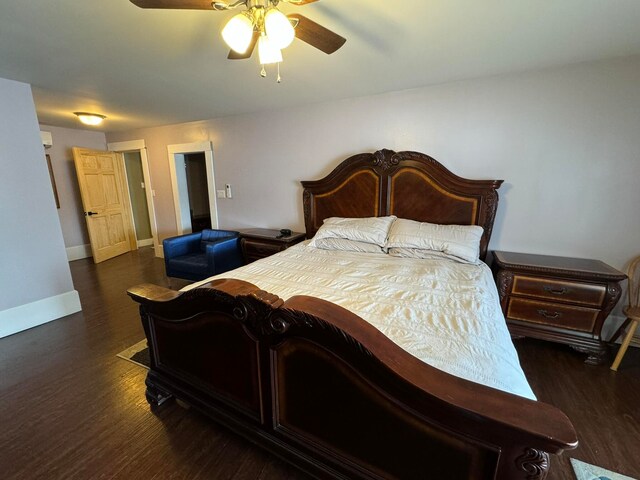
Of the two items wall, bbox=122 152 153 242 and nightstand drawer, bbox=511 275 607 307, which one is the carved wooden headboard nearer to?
nightstand drawer, bbox=511 275 607 307

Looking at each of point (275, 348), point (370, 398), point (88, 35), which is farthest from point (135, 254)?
point (370, 398)

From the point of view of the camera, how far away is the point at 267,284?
1792 millimetres

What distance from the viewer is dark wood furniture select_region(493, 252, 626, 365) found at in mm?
2010

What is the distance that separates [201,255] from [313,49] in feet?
8.95

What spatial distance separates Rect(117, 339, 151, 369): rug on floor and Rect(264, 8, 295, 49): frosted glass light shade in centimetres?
231

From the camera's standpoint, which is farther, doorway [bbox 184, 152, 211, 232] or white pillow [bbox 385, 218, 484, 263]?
doorway [bbox 184, 152, 211, 232]

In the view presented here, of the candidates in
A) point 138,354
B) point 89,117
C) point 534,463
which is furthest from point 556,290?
point 89,117

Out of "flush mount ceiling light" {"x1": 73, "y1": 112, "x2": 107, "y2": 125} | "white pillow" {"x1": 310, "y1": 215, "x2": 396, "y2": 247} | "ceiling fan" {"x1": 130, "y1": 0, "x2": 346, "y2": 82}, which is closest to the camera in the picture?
"ceiling fan" {"x1": 130, "y1": 0, "x2": 346, "y2": 82}

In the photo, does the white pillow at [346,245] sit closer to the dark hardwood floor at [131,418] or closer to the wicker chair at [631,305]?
the dark hardwood floor at [131,418]

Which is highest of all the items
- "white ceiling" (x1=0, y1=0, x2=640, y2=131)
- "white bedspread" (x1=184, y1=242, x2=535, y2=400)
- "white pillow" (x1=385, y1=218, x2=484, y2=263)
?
"white ceiling" (x1=0, y1=0, x2=640, y2=131)

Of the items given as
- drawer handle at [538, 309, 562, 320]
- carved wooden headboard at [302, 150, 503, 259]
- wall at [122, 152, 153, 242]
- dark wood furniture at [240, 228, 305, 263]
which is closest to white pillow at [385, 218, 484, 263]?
carved wooden headboard at [302, 150, 503, 259]

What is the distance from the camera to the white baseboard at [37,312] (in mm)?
2518

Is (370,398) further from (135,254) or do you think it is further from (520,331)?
(135,254)

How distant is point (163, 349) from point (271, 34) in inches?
71.3
